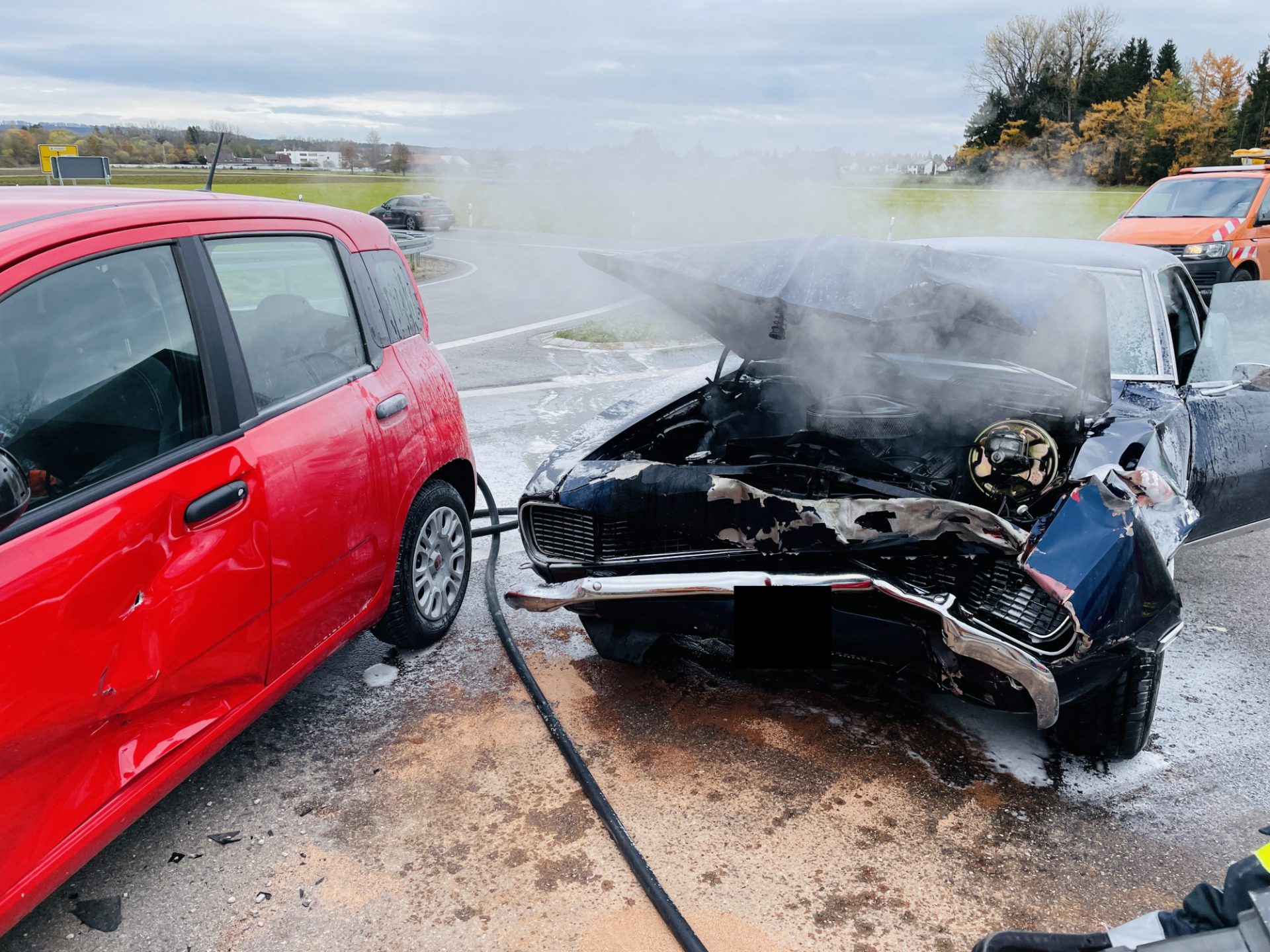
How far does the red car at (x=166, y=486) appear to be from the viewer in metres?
Result: 1.87

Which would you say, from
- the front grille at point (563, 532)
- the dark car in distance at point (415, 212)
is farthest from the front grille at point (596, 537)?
the dark car in distance at point (415, 212)

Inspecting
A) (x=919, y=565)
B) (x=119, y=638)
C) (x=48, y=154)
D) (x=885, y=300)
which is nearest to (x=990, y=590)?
(x=919, y=565)

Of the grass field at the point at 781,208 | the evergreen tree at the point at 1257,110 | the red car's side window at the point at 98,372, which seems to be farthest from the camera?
the evergreen tree at the point at 1257,110

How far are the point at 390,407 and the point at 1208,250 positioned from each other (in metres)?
10.5

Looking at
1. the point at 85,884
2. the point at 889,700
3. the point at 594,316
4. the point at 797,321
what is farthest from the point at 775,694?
the point at 594,316

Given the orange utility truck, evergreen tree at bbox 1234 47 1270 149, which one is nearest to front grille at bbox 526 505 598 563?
the orange utility truck

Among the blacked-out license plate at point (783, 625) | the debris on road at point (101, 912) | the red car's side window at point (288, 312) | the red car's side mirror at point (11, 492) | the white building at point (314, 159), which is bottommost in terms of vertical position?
the debris on road at point (101, 912)

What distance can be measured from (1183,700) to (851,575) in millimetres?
1730

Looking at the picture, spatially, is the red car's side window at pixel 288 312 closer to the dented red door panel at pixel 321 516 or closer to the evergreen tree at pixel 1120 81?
the dented red door panel at pixel 321 516

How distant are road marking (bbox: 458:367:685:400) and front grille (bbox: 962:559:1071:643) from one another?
5.16 m

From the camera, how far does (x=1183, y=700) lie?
10.9ft

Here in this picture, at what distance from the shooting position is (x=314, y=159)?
12.6 metres

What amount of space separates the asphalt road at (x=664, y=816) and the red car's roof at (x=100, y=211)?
164 cm

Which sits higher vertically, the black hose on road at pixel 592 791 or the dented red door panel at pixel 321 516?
the dented red door panel at pixel 321 516
